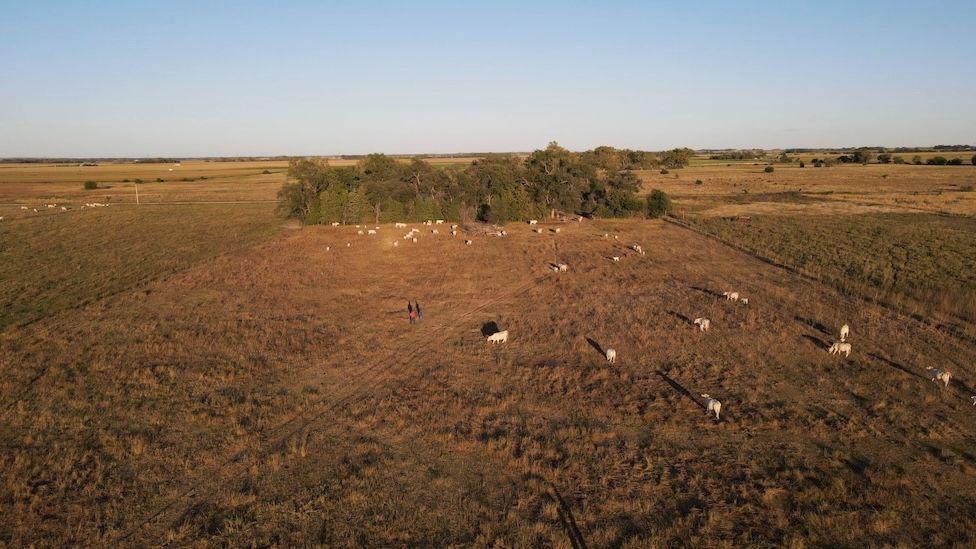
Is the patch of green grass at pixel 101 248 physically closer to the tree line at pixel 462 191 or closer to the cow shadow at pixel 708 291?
the tree line at pixel 462 191

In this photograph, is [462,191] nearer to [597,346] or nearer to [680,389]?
[597,346]

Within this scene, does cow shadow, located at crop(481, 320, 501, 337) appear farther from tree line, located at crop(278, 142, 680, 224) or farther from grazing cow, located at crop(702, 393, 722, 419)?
tree line, located at crop(278, 142, 680, 224)

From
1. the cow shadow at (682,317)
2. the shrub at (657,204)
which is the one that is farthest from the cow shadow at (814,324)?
the shrub at (657,204)

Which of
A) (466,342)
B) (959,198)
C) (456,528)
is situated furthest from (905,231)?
(456,528)

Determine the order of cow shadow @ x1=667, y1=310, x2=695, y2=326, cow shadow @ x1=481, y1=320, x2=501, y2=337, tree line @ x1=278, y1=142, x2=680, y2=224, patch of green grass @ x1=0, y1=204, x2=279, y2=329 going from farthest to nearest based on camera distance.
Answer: tree line @ x1=278, y1=142, x2=680, y2=224
patch of green grass @ x1=0, y1=204, x2=279, y2=329
cow shadow @ x1=667, y1=310, x2=695, y2=326
cow shadow @ x1=481, y1=320, x2=501, y2=337

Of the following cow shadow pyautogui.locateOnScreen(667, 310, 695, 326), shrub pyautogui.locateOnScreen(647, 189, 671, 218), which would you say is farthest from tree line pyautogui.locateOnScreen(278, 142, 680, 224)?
cow shadow pyautogui.locateOnScreen(667, 310, 695, 326)

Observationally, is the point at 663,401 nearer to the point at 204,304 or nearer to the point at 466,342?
the point at 466,342
